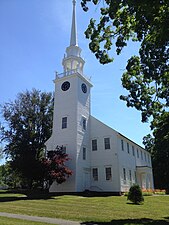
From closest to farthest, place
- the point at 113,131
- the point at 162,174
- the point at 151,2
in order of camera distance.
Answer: the point at 151,2 < the point at 113,131 < the point at 162,174

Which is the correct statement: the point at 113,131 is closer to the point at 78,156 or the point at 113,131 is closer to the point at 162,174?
the point at 78,156

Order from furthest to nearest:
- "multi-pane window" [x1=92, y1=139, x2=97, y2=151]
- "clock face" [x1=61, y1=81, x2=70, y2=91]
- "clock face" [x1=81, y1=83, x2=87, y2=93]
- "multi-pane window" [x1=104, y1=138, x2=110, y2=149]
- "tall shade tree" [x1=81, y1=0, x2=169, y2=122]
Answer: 1. "clock face" [x1=81, y1=83, x2=87, y2=93]
2. "clock face" [x1=61, y1=81, x2=70, y2=91]
3. "multi-pane window" [x1=92, y1=139, x2=97, y2=151]
4. "multi-pane window" [x1=104, y1=138, x2=110, y2=149]
5. "tall shade tree" [x1=81, y1=0, x2=169, y2=122]

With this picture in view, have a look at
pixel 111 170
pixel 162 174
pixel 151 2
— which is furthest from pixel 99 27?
pixel 162 174

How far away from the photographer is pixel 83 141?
3062 cm

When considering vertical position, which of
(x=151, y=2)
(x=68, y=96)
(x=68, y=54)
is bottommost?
(x=151, y=2)

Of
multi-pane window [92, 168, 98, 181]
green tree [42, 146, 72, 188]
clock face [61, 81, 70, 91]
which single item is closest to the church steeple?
clock face [61, 81, 70, 91]

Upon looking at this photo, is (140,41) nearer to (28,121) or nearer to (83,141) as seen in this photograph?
(83,141)

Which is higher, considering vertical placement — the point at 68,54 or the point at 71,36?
the point at 71,36

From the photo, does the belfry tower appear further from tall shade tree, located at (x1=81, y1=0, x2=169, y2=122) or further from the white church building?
tall shade tree, located at (x1=81, y1=0, x2=169, y2=122)

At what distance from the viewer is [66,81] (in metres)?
32.8

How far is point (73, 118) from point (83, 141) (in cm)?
318

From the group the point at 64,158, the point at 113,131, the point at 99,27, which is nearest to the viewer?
the point at 99,27

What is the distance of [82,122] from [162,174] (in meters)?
→ 30.3

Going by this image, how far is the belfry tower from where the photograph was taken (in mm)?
28594
